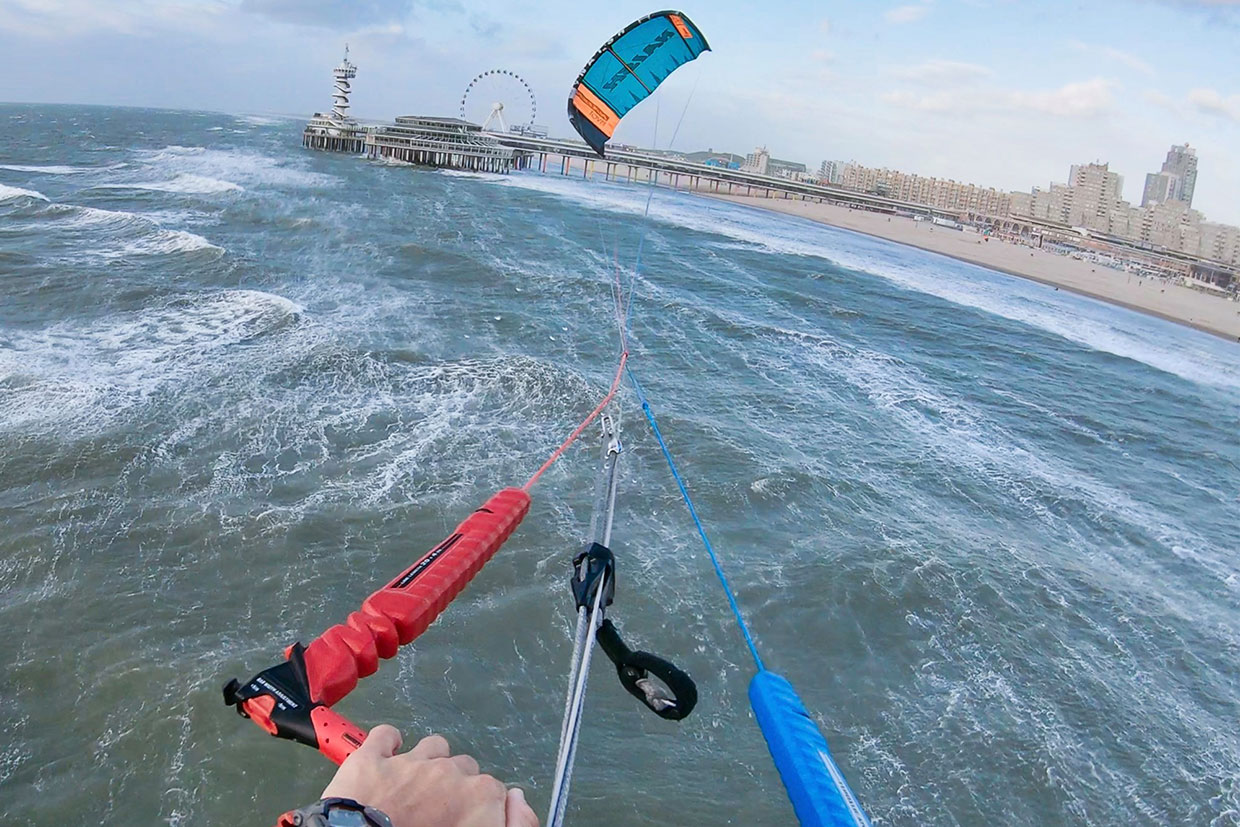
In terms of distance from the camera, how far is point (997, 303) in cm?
3180

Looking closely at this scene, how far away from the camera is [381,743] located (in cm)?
159

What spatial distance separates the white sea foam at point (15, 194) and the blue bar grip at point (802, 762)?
2822 cm

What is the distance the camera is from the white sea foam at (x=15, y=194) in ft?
76.7

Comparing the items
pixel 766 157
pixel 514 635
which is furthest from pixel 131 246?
pixel 766 157

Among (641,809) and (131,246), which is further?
(131,246)

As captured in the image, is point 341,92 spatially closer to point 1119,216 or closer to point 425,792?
point 425,792

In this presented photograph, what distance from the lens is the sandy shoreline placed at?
4138cm

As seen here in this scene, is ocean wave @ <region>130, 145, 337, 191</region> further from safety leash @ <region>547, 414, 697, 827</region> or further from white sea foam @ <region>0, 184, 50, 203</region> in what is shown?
safety leash @ <region>547, 414, 697, 827</region>

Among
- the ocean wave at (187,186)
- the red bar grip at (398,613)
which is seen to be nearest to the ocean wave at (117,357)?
the red bar grip at (398,613)

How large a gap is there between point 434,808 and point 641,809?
3767 mm

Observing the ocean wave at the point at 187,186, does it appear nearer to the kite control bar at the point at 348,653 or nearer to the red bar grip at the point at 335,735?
the kite control bar at the point at 348,653

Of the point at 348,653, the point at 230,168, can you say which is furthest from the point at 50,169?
the point at 348,653

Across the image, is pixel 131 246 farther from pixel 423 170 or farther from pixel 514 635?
pixel 423 170

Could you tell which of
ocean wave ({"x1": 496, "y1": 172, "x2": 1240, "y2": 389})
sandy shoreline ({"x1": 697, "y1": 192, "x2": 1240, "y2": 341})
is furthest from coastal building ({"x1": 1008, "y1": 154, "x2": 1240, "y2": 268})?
ocean wave ({"x1": 496, "y1": 172, "x2": 1240, "y2": 389})
